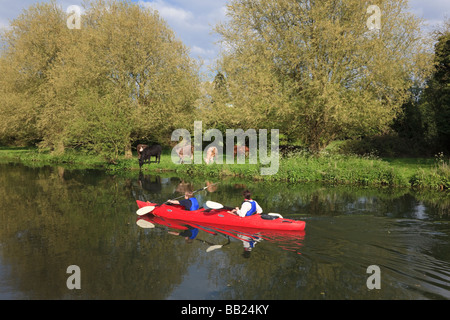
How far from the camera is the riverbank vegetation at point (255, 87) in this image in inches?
687

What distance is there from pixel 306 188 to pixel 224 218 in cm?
732

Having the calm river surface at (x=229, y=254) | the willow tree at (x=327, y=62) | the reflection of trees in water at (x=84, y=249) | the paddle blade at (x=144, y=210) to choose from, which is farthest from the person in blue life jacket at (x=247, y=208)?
the willow tree at (x=327, y=62)

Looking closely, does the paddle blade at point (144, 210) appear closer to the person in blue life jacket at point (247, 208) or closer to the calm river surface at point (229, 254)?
the calm river surface at point (229, 254)

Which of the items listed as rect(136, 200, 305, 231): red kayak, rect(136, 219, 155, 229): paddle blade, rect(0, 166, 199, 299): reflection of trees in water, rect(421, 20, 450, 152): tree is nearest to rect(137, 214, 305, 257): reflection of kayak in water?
rect(136, 219, 155, 229): paddle blade

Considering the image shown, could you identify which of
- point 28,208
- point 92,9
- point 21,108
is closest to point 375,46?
point 28,208

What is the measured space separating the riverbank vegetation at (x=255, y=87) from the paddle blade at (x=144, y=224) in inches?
361

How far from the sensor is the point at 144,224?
401 inches

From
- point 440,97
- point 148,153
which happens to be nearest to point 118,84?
point 148,153

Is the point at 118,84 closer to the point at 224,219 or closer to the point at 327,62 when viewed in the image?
the point at 327,62

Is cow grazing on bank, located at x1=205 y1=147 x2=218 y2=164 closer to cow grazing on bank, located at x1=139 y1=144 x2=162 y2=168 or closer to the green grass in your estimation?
the green grass

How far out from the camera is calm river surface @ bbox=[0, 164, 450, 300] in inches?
234

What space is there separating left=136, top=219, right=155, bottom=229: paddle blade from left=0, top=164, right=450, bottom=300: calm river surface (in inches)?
6.8
